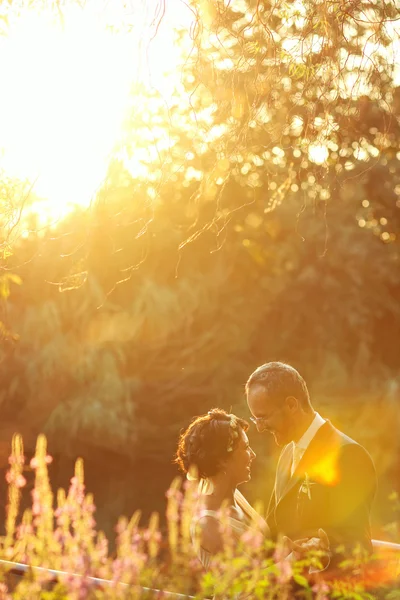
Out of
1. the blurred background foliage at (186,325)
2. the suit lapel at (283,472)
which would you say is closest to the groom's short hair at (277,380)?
the suit lapel at (283,472)

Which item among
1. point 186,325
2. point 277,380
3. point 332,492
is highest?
point 186,325

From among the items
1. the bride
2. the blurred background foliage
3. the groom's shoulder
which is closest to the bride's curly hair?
the bride

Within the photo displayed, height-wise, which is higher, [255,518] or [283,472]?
[283,472]

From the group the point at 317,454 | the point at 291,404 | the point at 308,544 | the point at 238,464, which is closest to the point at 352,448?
the point at 317,454

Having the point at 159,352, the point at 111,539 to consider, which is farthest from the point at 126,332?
the point at 111,539

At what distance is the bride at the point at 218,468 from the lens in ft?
13.1

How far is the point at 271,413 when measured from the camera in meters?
3.81

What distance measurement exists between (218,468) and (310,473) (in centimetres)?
63

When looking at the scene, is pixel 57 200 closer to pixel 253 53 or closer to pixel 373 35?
pixel 253 53

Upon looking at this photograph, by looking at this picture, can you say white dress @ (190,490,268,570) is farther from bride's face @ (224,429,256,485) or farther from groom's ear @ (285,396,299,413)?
groom's ear @ (285,396,299,413)

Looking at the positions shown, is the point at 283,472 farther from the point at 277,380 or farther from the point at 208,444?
the point at 277,380

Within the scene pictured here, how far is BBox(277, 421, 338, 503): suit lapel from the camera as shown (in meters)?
3.60

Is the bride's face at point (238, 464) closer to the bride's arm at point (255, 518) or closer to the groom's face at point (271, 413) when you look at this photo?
the bride's arm at point (255, 518)

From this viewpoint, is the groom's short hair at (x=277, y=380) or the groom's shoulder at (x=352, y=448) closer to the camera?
the groom's shoulder at (x=352, y=448)
